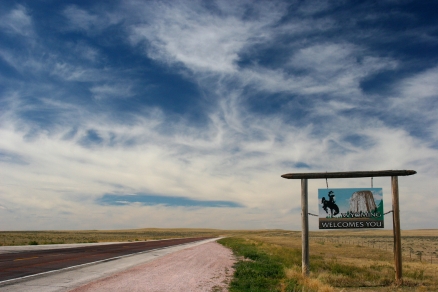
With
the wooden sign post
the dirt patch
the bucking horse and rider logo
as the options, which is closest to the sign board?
the bucking horse and rider logo

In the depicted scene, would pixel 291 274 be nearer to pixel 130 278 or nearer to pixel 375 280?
pixel 375 280

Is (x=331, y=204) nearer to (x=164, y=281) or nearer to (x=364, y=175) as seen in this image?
(x=364, y=175)

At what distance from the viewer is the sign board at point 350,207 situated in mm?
13961

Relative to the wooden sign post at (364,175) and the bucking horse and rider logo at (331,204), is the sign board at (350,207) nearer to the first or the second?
the bucking horse and rider logo at (331,204)

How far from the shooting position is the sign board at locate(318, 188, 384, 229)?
1396 cm

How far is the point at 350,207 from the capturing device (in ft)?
46.3

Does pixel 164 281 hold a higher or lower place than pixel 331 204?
lower

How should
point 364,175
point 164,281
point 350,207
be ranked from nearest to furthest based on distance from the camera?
point 164,281 → point 364,175 → point 350,207

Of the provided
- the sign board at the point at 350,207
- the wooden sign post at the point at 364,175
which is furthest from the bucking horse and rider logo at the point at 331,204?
the wooden sign post at the point at 364,175

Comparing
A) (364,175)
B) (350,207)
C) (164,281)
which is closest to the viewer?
(164,281)

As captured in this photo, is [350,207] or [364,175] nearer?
[364,175]

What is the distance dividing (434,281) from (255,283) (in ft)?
26.6

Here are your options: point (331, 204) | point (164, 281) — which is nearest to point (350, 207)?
→ point (331, 204)

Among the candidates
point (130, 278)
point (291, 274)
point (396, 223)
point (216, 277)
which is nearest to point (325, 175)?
point (396, 223)
